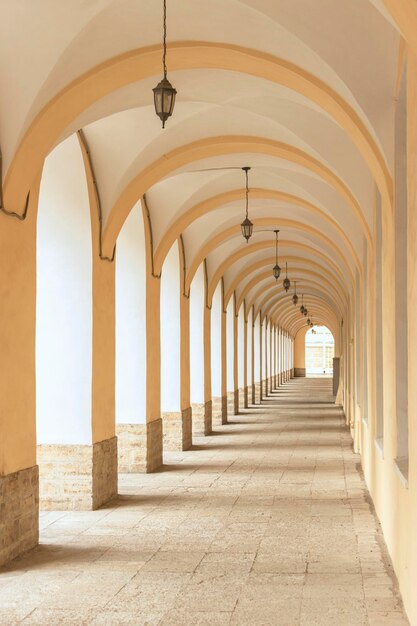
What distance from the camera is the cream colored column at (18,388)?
7434mm

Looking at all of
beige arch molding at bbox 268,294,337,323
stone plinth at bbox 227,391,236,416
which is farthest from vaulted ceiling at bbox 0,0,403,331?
beige arch molding at bbox 268,294,337,323

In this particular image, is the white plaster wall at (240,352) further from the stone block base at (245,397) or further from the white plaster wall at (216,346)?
the white plaster wall at (216,346)

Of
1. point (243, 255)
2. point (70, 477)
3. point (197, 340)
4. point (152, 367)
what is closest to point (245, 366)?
point (243, 255)

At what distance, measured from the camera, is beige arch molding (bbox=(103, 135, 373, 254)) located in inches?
432

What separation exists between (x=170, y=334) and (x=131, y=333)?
3.38 m

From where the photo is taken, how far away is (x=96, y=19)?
7078 millimetres

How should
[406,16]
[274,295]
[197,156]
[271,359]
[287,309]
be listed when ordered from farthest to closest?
[287,309] < [271,359] < [274,295] < [197,156] < [406,16]

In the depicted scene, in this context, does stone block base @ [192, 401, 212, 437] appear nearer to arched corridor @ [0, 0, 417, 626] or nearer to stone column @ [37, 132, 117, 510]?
arched corridor @ [0, 0, 417, 626]

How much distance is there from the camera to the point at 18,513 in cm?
758

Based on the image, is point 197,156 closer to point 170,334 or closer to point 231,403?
point 170,334

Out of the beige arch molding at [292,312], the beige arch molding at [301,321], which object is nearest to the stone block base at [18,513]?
the beige arch molding at [292,312]

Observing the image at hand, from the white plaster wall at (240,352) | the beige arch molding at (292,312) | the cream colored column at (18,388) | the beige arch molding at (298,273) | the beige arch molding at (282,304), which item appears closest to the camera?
the cream colored column at (18,388)

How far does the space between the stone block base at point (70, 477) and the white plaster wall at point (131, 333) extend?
2.96 meters

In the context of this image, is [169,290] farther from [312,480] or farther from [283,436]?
[312,480]
